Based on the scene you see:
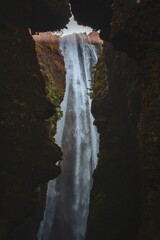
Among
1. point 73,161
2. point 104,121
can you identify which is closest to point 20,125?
point 104,121

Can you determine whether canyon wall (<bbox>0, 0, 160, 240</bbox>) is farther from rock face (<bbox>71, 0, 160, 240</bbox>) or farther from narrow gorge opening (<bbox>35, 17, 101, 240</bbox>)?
narrow gorge opening (<bbox>35, 17, 101, 240</bbox>)

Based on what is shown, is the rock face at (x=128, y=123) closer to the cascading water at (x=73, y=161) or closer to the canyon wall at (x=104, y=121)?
the canyon wall at (x=104, y=121)

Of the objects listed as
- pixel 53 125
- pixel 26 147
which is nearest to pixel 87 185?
pixel 53 125

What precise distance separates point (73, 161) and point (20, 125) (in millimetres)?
12721

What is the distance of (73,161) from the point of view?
2247 centimetres

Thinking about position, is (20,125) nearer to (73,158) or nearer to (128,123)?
(128,123)

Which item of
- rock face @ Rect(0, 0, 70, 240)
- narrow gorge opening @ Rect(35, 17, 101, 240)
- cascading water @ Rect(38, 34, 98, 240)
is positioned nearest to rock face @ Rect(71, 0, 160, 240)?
rock face @ Rect(0, 0, 70, 240)

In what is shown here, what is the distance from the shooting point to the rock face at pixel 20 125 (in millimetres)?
9098

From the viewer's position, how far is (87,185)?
848 inches

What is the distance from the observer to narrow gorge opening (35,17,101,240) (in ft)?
66.6

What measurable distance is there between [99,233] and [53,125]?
6441 mm

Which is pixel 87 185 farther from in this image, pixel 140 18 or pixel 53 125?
pixel 140 18

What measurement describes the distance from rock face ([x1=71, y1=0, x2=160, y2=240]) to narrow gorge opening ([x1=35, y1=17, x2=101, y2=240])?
156 inches

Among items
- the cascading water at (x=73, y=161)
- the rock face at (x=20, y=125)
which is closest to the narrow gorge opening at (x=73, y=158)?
the cascading water at (x=73, y=161)
